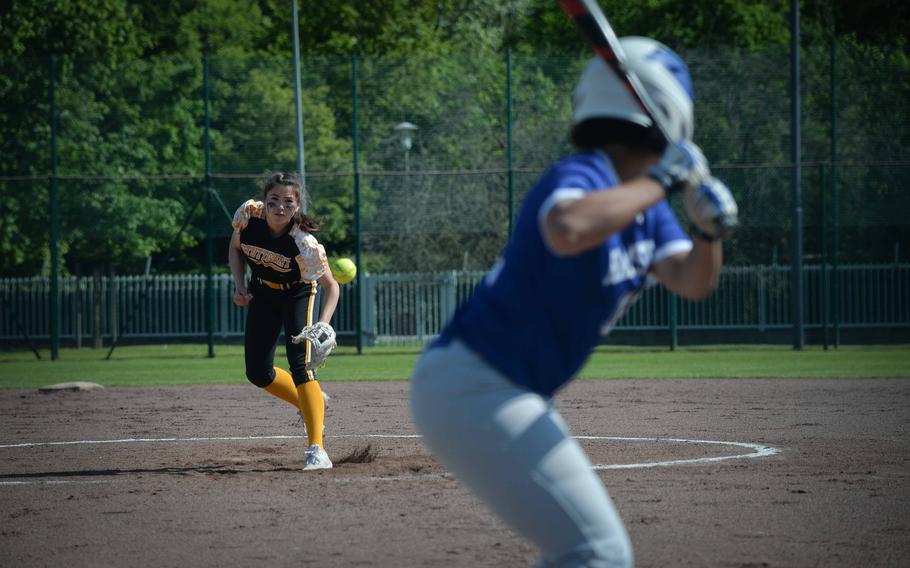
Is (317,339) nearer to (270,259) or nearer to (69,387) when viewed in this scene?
(270,259)

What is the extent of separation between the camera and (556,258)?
3.27 metres

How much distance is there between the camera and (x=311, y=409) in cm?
878

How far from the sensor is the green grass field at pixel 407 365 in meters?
18.0

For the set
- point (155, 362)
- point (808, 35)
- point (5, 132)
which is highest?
point (808, 35)

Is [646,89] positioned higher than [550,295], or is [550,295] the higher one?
[646,89]

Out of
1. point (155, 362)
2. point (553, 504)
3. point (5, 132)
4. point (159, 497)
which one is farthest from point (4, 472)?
point (5, 132)

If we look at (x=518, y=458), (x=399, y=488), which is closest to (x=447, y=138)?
(x=399, y=488)

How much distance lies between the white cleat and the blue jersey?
540cm

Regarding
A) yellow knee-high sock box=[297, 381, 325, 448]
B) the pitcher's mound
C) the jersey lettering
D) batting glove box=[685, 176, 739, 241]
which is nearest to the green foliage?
the pitcher's mound

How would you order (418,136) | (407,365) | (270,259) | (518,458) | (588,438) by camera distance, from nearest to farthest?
(518,458) < (270,259) < (588,438) < (407,365) < (418,136)

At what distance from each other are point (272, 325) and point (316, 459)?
1.09m

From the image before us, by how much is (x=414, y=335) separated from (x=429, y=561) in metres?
24.3

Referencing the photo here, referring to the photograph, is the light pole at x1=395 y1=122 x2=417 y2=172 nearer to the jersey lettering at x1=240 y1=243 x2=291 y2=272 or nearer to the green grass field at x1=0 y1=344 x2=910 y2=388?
the green grass field at x1=0 y1=344 x2=910 y2=388

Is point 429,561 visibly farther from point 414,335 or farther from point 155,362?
point 414,335
